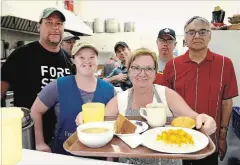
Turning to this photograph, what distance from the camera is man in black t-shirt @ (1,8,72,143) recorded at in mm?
1766

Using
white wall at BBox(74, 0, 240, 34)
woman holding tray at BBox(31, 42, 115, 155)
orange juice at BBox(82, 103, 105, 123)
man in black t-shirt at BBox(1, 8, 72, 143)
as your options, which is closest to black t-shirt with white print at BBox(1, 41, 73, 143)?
man in black t-shirt at BBox(1, 8, 72, 143)

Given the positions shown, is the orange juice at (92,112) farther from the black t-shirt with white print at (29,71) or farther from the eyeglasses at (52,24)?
the eyeglasses at (52,24)

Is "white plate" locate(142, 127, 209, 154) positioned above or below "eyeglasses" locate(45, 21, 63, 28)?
below

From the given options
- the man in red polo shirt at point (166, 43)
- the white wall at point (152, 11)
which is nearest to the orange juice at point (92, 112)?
the man in red polo shirt at point (166, 43)

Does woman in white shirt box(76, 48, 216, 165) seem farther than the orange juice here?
Yes

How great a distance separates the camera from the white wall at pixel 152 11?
524cm

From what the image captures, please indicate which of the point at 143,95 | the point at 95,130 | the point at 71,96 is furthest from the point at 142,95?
the point at 95,130

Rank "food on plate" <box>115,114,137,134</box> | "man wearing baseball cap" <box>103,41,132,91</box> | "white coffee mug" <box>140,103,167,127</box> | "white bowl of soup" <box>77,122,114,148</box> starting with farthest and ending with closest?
"man wearing baseball cap" <box>103,41,132,91</box> < "white coffee mug" <box>140,103,167,127</box> < "food on plate" <box>115,114,137,134</box> < "white bowl of soup" <box>77,122,114,148</box>

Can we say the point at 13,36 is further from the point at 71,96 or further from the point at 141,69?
the point at 141,69

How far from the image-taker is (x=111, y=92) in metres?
1.46

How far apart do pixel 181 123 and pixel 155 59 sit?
17.4 inches

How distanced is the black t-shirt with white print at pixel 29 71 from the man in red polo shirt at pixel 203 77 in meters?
0.94

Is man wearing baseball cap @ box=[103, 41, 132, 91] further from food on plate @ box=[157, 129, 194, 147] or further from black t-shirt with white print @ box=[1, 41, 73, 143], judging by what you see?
food on plate @ box=[157, 129, 194, 147]

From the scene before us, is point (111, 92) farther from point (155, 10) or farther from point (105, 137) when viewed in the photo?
point (155, 10)
